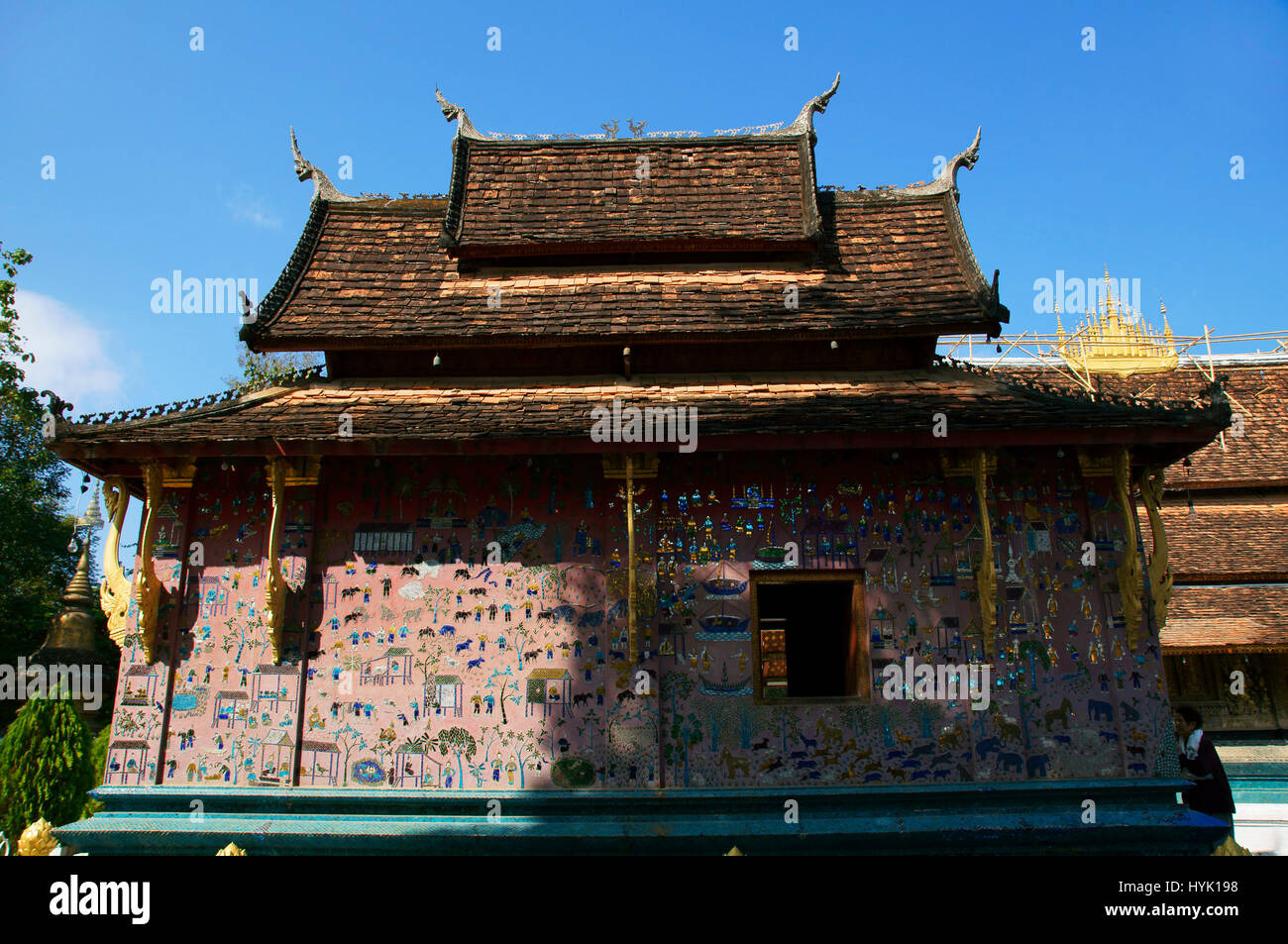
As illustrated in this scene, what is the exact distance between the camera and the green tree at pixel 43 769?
1209cm

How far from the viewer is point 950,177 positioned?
12.0 m

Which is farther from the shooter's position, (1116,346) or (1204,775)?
(1116,346)

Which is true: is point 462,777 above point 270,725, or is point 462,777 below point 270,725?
below

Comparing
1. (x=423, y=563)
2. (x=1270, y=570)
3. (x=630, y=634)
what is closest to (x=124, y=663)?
(x=423, y=563)

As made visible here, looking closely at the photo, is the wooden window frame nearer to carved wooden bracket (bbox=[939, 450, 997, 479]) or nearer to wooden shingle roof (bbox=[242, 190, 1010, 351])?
carved wooden bracket (bbox=[939, 450, 997, 479])

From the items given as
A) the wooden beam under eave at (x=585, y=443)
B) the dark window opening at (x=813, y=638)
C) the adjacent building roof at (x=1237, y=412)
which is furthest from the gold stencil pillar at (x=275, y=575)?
the adjacent building roof at (x=1237, y=412)

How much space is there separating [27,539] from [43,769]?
22.9m

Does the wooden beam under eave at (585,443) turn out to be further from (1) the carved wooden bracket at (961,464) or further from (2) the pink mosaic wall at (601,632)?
(2) the pink mosaic wall at (601,632)

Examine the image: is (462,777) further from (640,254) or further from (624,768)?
(640,254)

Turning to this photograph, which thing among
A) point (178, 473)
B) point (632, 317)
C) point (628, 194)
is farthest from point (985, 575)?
point (178, 473)

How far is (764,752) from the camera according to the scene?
8.39 metres

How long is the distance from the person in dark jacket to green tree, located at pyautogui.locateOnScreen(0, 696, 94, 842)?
14.4 m

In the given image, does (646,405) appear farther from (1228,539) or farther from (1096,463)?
(1228,539)
